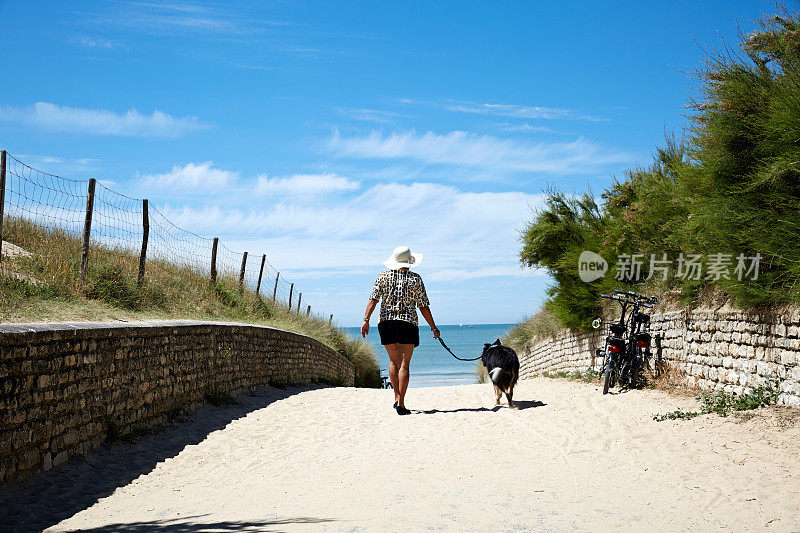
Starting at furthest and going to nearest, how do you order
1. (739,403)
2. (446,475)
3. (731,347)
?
(731,347), (739,403), (446,475)

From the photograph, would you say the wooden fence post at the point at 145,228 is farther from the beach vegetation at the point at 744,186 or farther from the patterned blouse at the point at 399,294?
the beach vegetation at the point at 744,186

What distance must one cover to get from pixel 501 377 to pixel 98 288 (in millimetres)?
6393

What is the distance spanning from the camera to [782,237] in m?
7.32

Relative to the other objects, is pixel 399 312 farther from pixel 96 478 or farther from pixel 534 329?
pixel 534 329

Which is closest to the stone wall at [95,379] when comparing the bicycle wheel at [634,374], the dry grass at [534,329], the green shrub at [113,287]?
the green shrub at [113,287]

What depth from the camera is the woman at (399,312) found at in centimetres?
841

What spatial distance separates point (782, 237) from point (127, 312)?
8.90m

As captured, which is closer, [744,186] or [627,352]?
[744,186]

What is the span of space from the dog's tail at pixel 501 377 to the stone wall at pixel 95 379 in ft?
13.7

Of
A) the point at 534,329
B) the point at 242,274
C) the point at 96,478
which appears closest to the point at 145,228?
the point at 242,274

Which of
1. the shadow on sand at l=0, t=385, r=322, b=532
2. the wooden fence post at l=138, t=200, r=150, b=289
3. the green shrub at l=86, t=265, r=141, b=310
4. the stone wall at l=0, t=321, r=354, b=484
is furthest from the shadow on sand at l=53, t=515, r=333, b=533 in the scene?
the wooden fence post at l=138, t=200, r=150, b=289

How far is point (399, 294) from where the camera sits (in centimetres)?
848

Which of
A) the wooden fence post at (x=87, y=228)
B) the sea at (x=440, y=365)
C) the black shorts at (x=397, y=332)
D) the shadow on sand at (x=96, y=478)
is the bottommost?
the sea at (x=440, y=365)

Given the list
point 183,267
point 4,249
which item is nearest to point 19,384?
point 4,249
